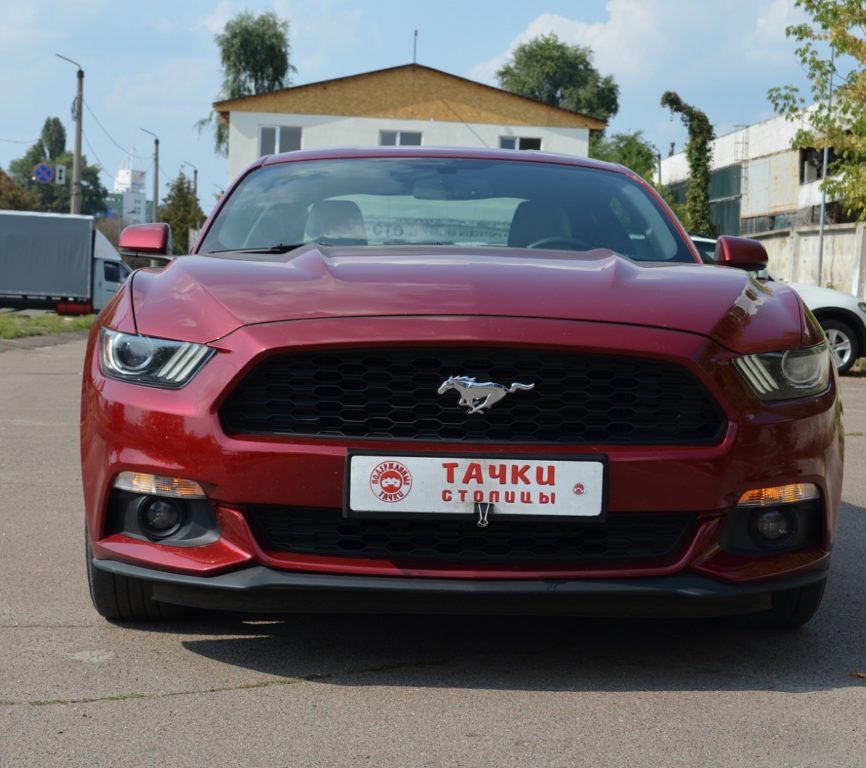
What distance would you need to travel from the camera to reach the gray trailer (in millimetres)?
33688

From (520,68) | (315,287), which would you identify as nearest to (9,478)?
(315,287)

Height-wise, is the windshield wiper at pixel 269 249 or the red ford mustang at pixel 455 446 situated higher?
the windshield wiper at pixel 269 249

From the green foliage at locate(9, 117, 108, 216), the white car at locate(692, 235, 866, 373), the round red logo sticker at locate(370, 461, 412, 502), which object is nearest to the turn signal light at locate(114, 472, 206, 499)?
the round red logo sticker at locate(370, 461, 412, 502)

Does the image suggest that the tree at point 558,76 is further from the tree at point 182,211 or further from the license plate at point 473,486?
the license plate at point 473,486

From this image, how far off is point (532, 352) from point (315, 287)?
1.90 ft

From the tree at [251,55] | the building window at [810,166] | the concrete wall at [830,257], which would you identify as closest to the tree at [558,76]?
the tree at [251,55]

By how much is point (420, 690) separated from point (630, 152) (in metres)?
65.6

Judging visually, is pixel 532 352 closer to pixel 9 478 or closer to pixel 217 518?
pixel 217 518

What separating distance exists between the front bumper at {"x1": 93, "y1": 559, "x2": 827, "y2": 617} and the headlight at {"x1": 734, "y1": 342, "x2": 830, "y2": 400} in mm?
496

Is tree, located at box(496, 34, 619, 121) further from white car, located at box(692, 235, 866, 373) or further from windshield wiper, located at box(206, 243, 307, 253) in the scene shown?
windshield wiper, located at box(206, 243, 307, 253)

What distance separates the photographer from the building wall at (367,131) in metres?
44.4

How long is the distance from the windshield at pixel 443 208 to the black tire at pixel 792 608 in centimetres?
119

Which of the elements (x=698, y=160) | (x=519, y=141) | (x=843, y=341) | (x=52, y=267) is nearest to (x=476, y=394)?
(x=843, y=341)

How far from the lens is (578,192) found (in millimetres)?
4934
